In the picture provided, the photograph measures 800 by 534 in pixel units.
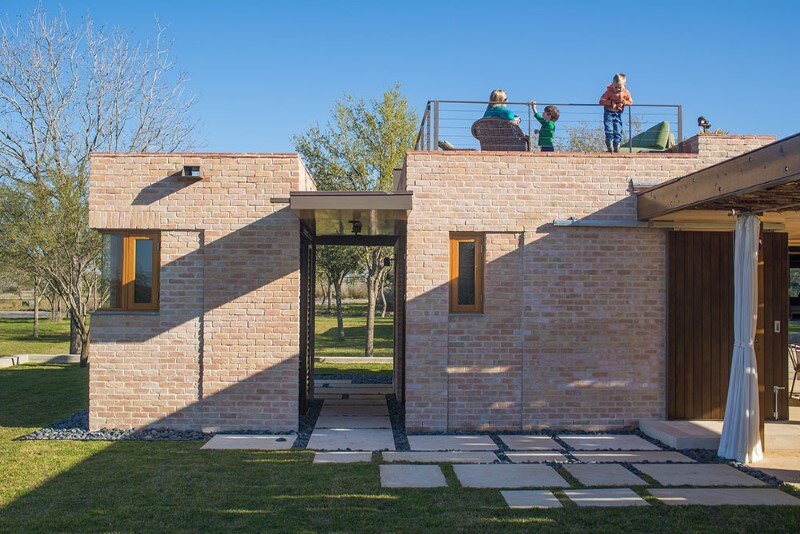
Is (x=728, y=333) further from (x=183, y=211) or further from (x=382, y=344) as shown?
(x=382, y=344)

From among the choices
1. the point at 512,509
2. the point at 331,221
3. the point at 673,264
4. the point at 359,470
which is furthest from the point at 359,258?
the point at 512,509

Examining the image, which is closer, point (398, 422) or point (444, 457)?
point (444, 457)

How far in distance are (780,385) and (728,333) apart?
3.62 feet

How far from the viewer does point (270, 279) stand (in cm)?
939

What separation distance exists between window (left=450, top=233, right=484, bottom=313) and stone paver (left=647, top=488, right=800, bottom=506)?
3538 millimetres

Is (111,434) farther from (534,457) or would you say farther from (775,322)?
(775,322)

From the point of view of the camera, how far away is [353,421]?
1012 cm

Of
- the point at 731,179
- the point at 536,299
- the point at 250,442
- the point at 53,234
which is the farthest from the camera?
the point at 53,234

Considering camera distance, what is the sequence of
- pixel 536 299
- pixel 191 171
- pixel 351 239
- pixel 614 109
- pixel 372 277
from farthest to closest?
pixel 372 277 < pixel 351 239 < pixel 614 109 < pixel 536 299 < pixel 191 171

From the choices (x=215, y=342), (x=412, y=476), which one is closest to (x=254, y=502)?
(x=412, y=476)

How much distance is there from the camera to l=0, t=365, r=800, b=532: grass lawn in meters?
5.61

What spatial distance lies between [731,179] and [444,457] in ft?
13.4

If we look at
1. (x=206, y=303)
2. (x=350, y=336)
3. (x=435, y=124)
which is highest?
(x=435, y=124)

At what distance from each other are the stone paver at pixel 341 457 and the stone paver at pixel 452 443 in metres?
0.66
